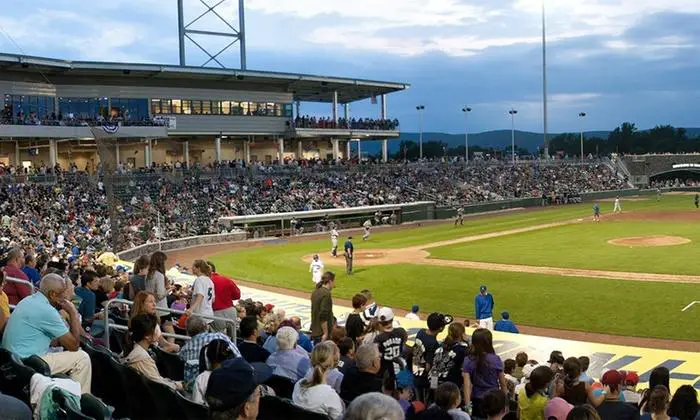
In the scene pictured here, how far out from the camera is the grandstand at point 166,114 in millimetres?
52219

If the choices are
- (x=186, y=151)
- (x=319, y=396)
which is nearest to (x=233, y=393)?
(x=319, y=396)

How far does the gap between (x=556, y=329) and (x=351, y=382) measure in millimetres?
13959

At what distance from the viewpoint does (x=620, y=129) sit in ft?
601

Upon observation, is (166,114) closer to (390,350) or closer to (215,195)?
(215,195)

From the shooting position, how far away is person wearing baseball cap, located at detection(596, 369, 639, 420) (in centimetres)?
682

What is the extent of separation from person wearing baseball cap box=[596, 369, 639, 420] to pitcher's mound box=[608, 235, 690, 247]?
1238 inches

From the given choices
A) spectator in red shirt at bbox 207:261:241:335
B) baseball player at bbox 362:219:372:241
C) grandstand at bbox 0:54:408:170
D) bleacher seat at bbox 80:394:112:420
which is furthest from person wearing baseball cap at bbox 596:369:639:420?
grandstand at bbox 0:54:408:170

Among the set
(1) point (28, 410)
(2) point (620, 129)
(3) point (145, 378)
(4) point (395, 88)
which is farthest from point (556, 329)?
(2) point (620, 129)

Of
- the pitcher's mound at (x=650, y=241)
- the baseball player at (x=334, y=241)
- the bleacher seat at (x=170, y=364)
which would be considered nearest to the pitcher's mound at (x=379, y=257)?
the baseball player at (x=334, y=241)

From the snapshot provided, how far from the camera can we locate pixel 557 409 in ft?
22.2

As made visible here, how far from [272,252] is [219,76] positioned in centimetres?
2778

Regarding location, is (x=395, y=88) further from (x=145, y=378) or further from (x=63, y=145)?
(x=145, y=378)

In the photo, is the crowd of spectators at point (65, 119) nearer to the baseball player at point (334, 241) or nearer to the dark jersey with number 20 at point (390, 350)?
the baseball player at point (334, 241)

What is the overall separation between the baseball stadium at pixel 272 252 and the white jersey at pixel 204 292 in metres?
0.03
